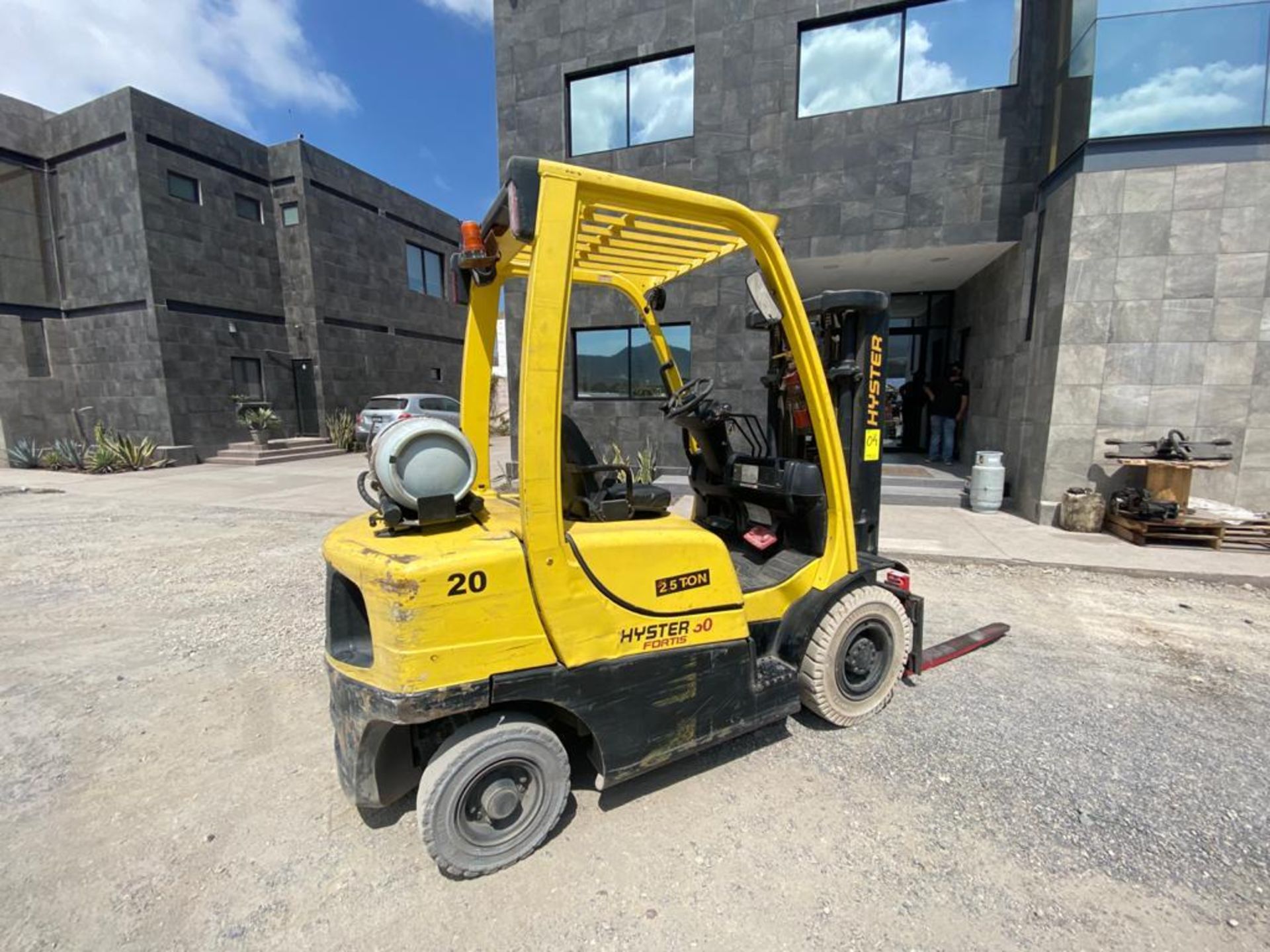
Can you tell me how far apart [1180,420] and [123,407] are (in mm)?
21643

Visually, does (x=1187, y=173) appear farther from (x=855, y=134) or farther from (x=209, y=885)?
(x=209, y=885)

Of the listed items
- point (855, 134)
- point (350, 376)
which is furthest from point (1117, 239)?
point (350, 376)

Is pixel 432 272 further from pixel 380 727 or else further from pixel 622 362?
pixel 380 727

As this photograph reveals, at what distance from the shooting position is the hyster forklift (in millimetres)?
1975

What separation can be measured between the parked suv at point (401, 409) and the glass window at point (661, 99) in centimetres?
831

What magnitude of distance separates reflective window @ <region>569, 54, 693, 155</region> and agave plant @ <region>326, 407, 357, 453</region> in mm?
11738

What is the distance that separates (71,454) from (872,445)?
61.1 ft

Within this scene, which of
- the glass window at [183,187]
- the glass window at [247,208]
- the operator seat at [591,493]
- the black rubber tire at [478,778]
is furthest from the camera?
the glass window at [247,208]

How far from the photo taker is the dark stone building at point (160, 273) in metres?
14.1

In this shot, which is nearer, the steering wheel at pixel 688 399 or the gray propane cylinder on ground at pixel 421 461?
the gray propane cylinder on ground at pixel 421 461

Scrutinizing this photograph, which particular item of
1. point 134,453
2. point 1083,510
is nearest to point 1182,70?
point 1083,510

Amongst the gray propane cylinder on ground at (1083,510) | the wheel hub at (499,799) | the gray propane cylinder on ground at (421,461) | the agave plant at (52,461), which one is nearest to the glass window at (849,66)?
the gray propane cylinder on ground at (1083,510)

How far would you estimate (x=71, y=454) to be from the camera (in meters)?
13.9

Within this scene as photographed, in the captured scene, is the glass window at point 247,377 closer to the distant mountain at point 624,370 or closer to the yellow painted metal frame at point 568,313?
the distant mountain at point 624,370
